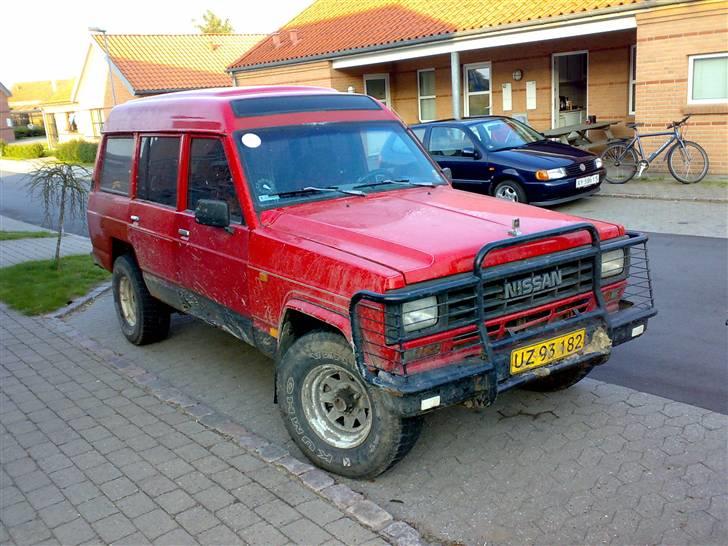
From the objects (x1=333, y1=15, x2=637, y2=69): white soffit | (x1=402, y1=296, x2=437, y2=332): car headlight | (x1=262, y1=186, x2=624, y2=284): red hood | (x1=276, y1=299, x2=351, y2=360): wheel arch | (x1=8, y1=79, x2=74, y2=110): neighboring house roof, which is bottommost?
(x1=276, y1=299, x2=351, y2=360): wheel arch

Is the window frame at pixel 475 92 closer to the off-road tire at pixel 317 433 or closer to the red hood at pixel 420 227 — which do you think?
the red hood at pixel 420 227

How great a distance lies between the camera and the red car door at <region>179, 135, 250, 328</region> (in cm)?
456

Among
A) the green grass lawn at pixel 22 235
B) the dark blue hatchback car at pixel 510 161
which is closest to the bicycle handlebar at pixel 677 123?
the dark blue hatchback car at pixel 510 161

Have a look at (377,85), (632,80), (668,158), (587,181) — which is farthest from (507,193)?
(377,85)

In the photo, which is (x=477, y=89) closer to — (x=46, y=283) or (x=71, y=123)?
(x=46, y=283)

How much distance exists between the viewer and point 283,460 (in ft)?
13.4

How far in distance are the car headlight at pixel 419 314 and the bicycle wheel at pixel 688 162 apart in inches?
471

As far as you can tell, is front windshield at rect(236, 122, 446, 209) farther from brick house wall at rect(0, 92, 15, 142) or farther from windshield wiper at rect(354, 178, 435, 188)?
brick house wall at rect(0, 92, 15, 142)

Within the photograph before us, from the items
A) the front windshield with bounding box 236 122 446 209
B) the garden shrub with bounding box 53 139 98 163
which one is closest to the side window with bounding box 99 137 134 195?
the front windshield with bounding box 236 122 446 209

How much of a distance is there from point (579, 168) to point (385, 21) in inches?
477

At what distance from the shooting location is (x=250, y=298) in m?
4.50

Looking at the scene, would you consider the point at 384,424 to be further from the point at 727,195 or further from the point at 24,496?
the point at 727,195

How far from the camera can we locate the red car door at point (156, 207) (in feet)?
17.7

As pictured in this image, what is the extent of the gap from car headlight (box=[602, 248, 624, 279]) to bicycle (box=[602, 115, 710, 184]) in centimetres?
1058
